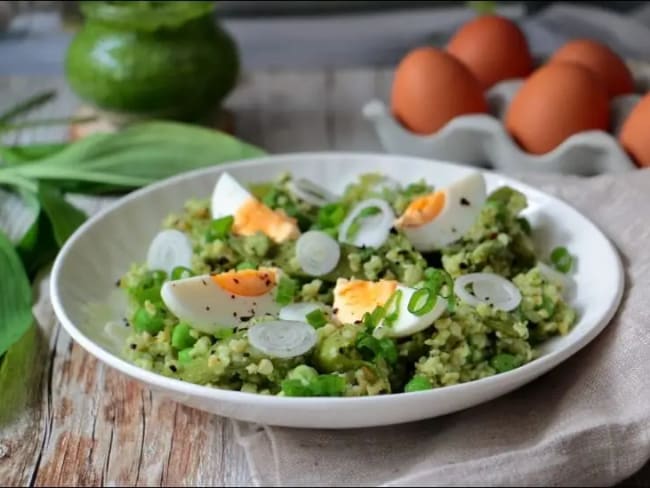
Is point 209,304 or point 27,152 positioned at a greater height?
point 209,304

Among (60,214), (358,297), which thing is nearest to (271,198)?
(358,297)

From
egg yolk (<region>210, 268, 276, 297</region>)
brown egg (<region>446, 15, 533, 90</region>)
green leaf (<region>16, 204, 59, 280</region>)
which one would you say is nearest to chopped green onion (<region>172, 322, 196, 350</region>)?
egg yolk (<region>210, 268, 276, 297</region>)

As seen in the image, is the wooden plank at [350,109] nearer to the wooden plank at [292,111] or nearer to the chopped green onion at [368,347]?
the wooden plank at [292,111]

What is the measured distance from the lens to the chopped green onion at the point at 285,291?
178cm

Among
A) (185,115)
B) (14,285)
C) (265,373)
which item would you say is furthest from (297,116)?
(265,373)

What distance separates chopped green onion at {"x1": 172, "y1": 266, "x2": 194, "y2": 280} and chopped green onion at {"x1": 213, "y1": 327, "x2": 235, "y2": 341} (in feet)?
0.65

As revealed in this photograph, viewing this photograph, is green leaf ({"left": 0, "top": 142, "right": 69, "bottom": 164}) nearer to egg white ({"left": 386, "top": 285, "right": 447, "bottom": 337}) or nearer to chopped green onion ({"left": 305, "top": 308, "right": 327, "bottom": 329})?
chopped green onion ({"left": 305, "top": 308, "right": 327, "bottom": 329})

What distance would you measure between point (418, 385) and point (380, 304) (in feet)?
0.66

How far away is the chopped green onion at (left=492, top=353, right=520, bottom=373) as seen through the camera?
5.36 ft

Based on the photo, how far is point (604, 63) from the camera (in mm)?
2723

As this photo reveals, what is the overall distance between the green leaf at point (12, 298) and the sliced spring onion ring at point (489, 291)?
843 mm

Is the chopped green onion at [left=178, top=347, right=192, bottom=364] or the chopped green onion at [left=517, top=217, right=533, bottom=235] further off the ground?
the chopped green onion at [left=178, top=347, right=192, bottom=364]

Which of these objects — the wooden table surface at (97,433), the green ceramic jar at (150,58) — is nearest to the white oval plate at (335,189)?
the wooden table surface at (97,433)

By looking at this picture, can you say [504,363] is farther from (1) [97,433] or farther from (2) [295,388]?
(1) [97,433]
